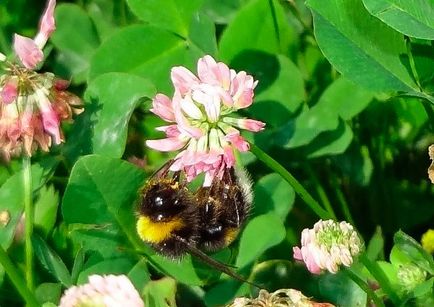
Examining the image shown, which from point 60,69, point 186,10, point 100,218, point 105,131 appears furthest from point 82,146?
point 60,69

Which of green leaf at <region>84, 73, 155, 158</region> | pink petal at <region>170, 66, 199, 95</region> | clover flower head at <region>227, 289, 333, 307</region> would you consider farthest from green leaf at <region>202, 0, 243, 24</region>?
clover flower head at <region>227, 289, 333, 307</region>

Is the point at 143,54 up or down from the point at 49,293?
up

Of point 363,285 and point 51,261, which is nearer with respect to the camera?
point 363,285

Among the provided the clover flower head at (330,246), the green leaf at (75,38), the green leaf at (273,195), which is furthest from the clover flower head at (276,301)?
the green leaf at (75,38)

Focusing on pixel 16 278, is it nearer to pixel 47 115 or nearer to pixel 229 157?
pixel 47 115

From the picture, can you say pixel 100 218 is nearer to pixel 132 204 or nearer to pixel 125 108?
pixel 132 204

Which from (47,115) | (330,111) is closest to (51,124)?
(47,115)

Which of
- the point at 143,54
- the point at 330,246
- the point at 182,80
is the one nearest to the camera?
the point at 330,246
